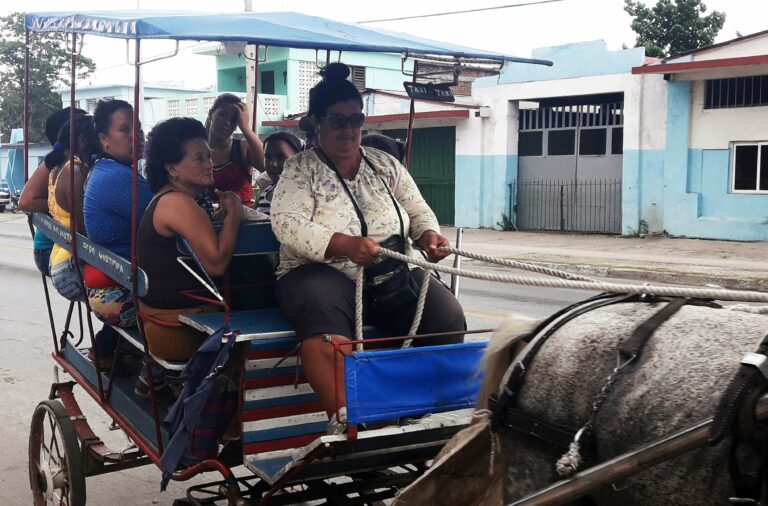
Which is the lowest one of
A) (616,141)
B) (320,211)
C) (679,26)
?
(320,211)

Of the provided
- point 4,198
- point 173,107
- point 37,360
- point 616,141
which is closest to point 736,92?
point 616,141

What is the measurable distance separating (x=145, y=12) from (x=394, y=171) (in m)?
1.33

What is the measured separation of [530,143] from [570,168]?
4.25ft

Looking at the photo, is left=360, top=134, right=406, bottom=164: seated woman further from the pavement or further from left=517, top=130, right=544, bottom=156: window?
left=517, top=130, right=544, bottom=156: window

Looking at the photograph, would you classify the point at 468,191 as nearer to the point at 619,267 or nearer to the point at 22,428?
the point at 619,267

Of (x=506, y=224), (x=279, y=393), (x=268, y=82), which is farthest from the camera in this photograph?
(x=268, y=82)

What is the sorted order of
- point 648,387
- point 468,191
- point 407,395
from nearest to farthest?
1. point 648,387
2. point 407,395
3. point 468,191

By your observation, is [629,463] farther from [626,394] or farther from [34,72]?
[34,72]

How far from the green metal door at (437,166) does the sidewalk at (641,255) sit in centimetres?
249

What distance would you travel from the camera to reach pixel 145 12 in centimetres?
400

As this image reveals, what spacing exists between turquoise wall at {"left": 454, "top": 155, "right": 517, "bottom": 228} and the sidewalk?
113 centimetres

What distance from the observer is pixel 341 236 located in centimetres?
354

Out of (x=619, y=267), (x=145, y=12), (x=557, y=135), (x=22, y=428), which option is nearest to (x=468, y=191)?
(x=557, y=135)

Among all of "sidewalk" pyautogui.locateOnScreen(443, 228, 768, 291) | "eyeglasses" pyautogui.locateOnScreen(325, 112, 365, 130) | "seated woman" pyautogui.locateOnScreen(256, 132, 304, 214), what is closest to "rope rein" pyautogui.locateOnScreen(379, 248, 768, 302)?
"eyeglasses" pyautogui.locateOnScreen(325, 112, 365, 130)
